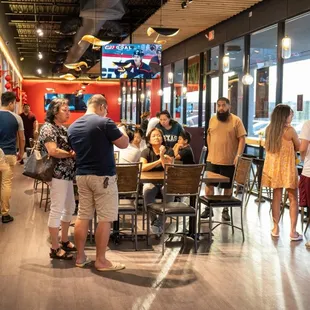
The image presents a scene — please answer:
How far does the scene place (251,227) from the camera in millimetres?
6961

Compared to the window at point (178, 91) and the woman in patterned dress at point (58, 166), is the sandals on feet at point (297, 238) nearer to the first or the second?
the woman in patterned dress at point (58, 166)

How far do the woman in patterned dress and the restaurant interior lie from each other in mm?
334

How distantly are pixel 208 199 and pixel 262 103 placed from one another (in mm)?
4129

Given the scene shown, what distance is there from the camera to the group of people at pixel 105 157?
15.9ft

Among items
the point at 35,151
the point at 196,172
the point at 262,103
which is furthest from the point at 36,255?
the point at 262,103

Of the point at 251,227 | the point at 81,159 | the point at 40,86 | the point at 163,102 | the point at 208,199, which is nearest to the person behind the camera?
the point at 81,159

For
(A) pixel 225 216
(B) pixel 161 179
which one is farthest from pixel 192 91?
(B) pixel 161 179

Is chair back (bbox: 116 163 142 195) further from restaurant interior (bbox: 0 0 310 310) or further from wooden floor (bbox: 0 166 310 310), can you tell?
wooden floor (bbox: 0 166 310 310)

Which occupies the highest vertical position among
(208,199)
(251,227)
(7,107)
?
(7,107)

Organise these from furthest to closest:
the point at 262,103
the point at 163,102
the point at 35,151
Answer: the point at 163,102 < the point at 262,103 < the point at 35,151

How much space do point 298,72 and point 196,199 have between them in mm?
3934

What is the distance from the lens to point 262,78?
9.87 m

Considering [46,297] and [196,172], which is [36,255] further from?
[196,172]

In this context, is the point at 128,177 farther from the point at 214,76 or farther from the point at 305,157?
the point at 214,76
